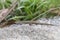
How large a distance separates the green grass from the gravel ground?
0.18 meters

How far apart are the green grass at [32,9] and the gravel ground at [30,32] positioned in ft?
0.59

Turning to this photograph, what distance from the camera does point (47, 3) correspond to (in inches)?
78.0

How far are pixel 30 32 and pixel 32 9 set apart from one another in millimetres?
447

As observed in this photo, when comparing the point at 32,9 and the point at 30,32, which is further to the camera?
the point at 32,9

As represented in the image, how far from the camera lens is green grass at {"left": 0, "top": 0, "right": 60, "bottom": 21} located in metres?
1.90

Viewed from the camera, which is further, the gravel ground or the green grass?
the green grass

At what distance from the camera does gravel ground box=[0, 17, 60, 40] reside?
4.85 feet

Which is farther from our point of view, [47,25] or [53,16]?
[53,16]

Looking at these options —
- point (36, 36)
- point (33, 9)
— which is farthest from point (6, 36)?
point (33, 9)

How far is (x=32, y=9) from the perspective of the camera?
1976mm

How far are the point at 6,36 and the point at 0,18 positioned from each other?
327mm

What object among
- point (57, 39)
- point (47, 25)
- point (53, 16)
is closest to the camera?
point (57, 39)

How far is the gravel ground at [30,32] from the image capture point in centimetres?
148

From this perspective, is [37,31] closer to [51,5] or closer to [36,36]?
[36,36]
